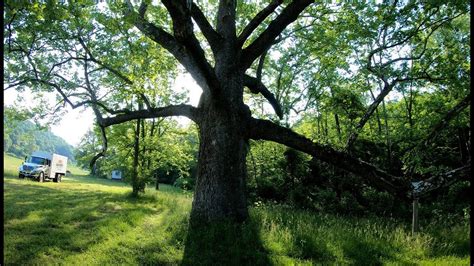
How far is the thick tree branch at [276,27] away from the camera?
9.77 metres

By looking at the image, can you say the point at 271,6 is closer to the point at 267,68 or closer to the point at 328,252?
the point at 328,252

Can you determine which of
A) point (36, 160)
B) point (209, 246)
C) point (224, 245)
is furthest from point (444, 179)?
point (36, 160)

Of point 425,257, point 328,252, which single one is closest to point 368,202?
point 425,257

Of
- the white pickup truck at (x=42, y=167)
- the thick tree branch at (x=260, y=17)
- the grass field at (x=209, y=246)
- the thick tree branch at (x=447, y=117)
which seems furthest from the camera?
the white pickup truck at (x=42, y=167)

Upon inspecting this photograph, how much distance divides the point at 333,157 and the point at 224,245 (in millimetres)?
3883

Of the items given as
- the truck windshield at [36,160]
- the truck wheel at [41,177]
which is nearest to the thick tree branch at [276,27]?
the truck wheel at [41,177]

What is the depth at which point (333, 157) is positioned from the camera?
9500 millimetres

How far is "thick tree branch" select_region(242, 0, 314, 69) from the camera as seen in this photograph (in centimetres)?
977

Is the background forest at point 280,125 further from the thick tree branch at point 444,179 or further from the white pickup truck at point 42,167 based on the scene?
the white pickup truck at point 42,167

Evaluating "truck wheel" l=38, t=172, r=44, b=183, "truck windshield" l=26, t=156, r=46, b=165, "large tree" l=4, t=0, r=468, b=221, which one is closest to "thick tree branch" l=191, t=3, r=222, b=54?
"large tree" l=4, t=0, r=468, b=221

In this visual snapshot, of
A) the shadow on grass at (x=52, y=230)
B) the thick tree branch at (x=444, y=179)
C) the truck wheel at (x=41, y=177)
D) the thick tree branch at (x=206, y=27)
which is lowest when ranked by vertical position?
the shadow on grass at (x=52, y=230)

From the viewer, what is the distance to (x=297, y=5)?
973 cm

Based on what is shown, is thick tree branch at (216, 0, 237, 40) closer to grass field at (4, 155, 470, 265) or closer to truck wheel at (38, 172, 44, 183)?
grass field at (4, 155, 470, 265)

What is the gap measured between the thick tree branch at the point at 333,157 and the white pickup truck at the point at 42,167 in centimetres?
2939
